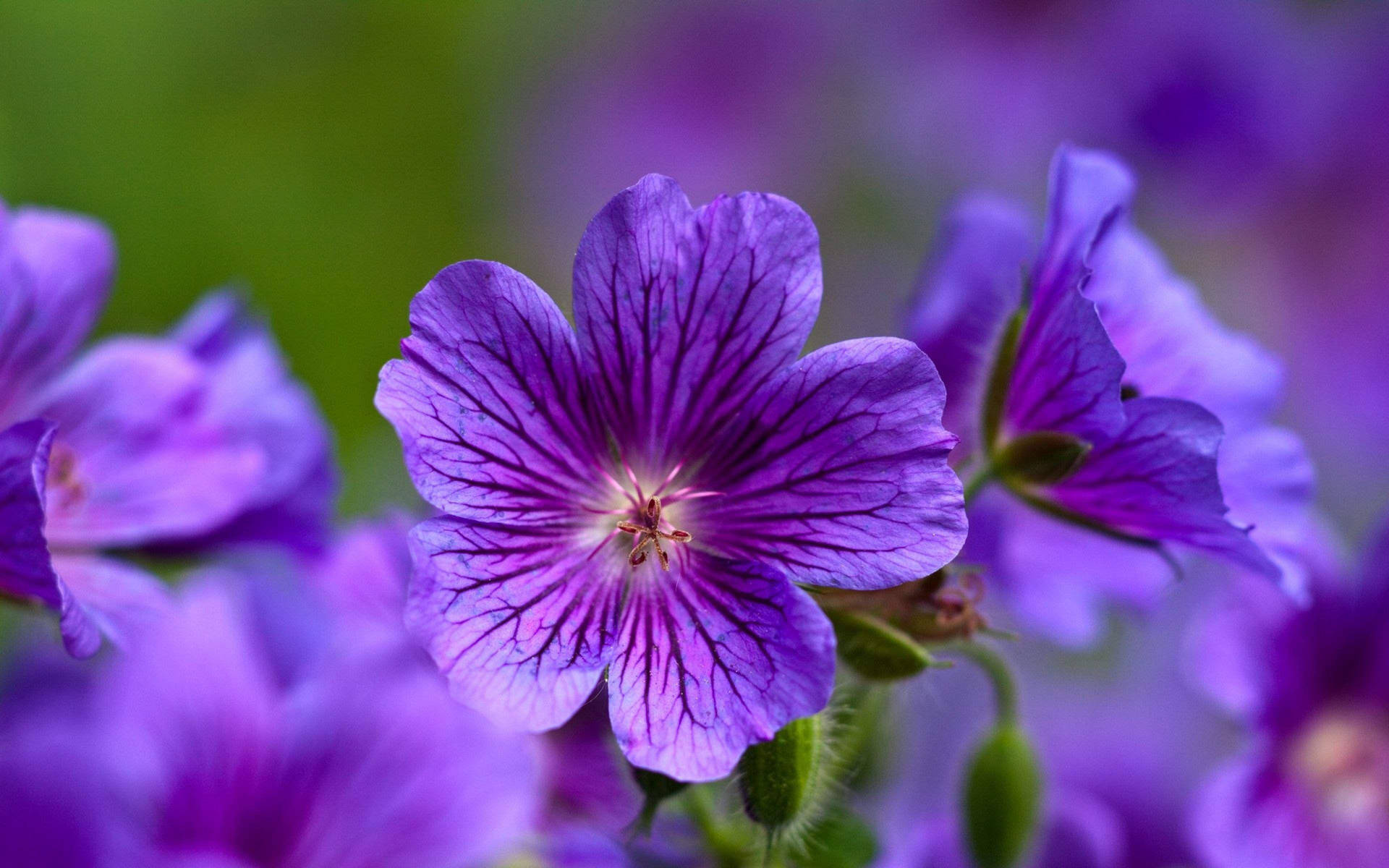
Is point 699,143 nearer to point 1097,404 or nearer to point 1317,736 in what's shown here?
point 1317,736

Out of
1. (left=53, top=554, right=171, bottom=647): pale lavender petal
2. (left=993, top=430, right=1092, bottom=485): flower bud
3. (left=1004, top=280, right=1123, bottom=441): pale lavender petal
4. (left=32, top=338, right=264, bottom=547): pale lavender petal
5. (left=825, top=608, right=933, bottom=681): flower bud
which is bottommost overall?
(left=53, top=554, right=171, bottom=647): pale lavender petal

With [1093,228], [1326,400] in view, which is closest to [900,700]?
[1093,228]

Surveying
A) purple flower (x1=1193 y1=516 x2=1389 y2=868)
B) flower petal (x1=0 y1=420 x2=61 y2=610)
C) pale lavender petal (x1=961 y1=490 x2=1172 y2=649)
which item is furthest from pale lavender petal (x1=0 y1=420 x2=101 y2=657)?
purple flower (x1=1193 y1=516 x2=1389 y2=868)

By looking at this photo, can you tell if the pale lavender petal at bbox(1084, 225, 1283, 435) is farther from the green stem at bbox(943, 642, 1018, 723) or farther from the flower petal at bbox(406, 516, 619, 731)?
the flower petal at bbox(406, 516, 619, 731)

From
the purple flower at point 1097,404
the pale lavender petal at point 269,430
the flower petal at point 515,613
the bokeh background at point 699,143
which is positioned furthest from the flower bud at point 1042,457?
the bokeh background at point 699,143

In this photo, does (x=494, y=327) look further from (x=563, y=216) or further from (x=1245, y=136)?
(x=563, y=216)

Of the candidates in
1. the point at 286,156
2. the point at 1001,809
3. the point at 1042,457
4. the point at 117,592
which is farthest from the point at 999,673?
the point at 286,156
